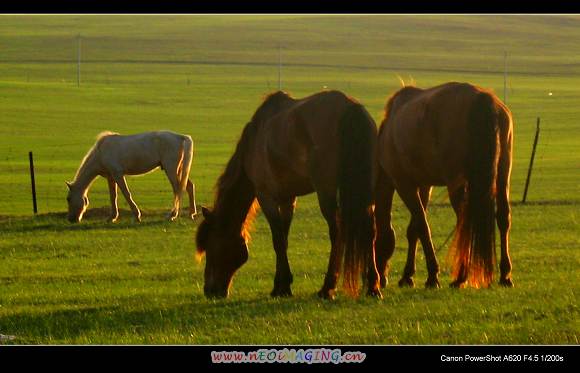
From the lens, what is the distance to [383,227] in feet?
37.8

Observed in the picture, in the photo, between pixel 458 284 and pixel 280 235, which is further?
pixel 280 235

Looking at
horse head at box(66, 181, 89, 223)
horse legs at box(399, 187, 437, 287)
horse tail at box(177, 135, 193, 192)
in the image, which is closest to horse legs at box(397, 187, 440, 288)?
horse legs at box(399, 187, 437, 287)

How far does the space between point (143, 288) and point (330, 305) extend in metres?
2.82

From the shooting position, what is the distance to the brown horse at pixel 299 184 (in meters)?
9.72

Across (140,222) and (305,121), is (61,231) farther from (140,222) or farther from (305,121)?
(305,121)

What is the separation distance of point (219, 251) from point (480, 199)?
279 cm

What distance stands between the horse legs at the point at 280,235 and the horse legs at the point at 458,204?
158 cm

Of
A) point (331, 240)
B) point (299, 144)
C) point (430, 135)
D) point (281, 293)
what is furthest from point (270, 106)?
point (281, 293)

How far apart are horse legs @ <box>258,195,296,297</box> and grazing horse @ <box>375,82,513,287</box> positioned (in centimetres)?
106

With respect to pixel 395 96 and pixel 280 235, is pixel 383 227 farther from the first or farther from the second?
pixel 395 96

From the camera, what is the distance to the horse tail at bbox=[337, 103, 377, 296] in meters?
9.62

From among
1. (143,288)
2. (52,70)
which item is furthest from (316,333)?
(52,70)

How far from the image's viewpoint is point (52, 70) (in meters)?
75.7

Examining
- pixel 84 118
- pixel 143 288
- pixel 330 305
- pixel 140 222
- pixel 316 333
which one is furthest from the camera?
pixel 84 118
